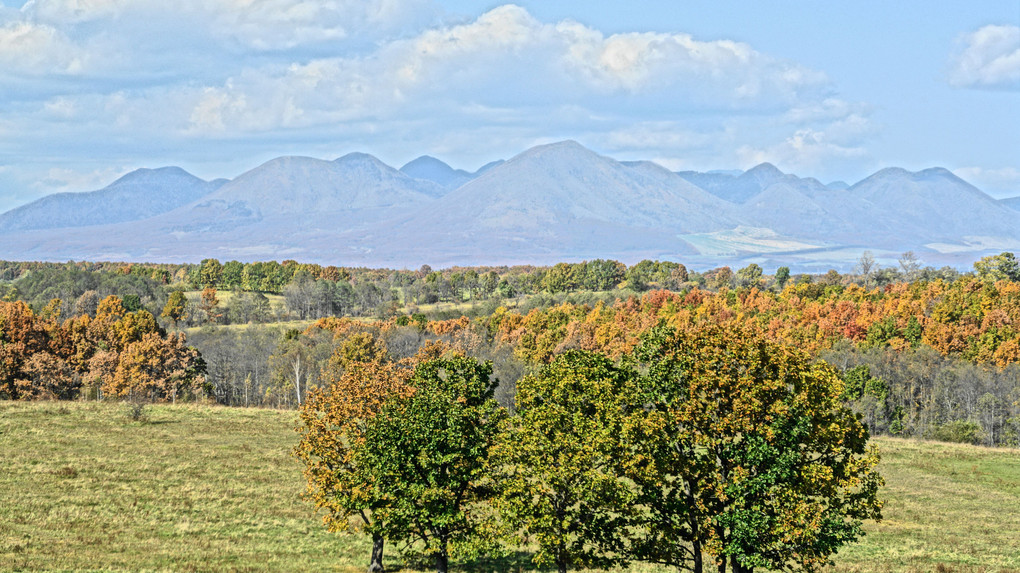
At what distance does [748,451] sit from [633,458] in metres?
3.77

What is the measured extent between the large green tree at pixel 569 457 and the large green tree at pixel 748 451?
1.16 m

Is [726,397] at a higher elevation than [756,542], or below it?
higher

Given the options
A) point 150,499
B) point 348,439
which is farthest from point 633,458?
point 150,499

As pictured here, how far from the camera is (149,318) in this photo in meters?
123

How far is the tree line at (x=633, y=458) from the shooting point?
90.8 ft

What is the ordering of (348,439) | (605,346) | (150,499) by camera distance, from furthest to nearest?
1. (605,346)
2. (150,499)
3. (348,439)

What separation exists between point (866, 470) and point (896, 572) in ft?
42.2

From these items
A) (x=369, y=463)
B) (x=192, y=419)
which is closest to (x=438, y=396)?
(x=369, y=463)

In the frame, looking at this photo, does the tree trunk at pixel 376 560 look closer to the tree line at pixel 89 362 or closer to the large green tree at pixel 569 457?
the large green tree at pixel 569 457

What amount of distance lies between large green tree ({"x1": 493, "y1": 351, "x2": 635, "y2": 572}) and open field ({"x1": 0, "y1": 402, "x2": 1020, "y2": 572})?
391 inches

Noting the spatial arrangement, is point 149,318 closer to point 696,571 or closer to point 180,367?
point 180,367

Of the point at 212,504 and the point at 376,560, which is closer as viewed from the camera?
the point at 376,560

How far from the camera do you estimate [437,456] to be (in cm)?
3177

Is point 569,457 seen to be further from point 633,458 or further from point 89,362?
point 89,362
